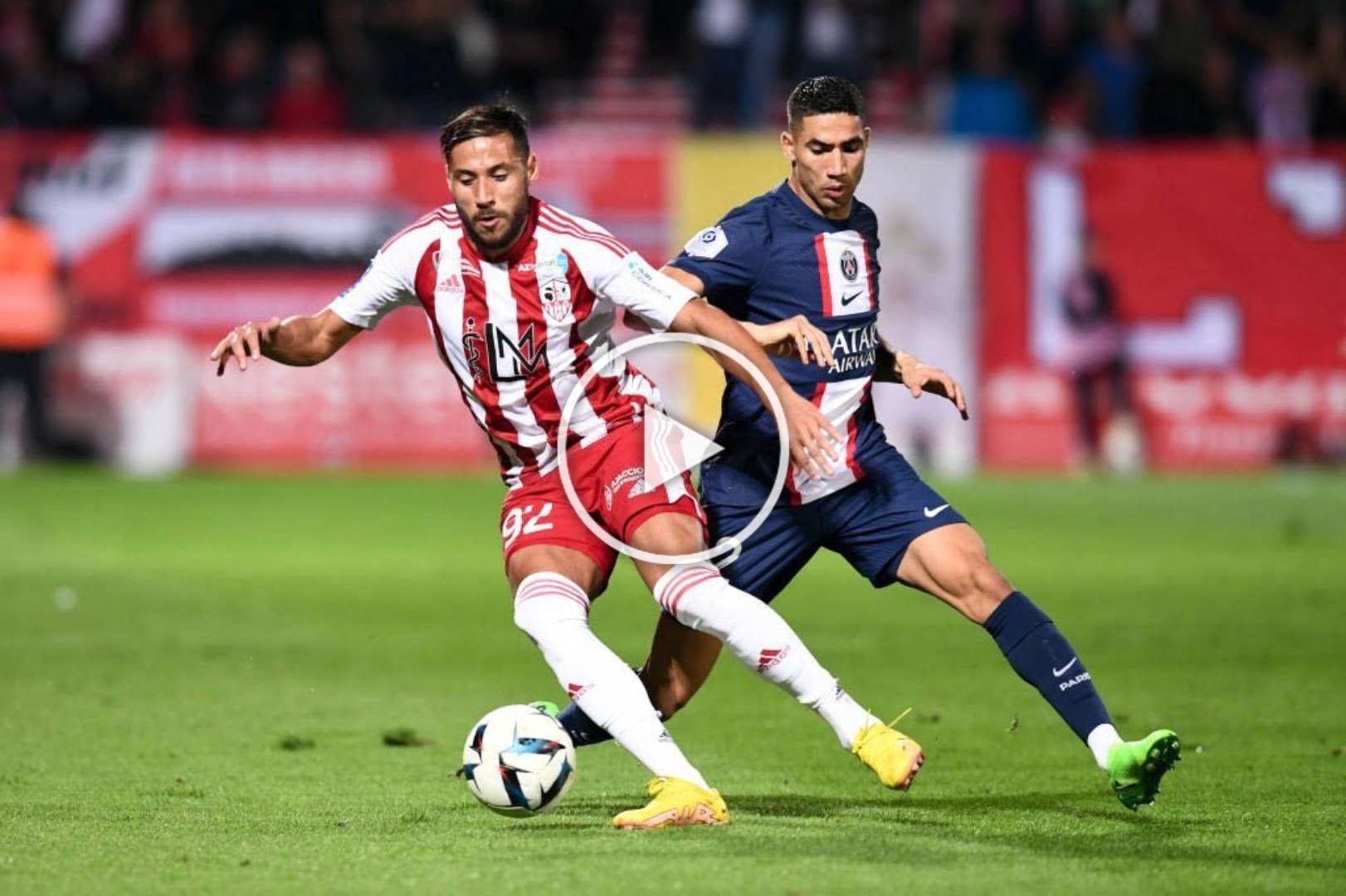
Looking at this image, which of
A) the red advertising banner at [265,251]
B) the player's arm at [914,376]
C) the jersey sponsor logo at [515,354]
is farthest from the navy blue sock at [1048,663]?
the red advertising banner at [265,251]

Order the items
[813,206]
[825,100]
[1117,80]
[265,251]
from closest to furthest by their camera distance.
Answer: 1. [825,100]
2. [813,206]
3. [265,251]
4. [1117,80]

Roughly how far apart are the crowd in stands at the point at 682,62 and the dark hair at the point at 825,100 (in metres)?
13.5

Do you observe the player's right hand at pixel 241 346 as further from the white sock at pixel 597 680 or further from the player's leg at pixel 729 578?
the player's leg at pixel 729 578

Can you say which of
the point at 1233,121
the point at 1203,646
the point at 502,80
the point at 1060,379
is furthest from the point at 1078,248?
the point at 1203,646

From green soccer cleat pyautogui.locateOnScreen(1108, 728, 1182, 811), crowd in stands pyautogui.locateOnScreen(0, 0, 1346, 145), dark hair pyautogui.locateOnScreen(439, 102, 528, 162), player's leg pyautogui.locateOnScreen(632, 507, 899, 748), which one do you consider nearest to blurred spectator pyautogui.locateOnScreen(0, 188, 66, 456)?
crowd in stands pyautogui.locateOnScreen(0, 0, 1346, 145)

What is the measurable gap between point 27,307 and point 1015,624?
1401 cm

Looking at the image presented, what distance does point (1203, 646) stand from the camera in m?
10.8

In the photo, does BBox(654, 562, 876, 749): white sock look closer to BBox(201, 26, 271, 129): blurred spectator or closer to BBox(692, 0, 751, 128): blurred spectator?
BBox(201, 26, 271, 129): blurred spectator

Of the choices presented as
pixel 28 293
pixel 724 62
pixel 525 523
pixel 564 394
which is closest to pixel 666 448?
pixel 564 394

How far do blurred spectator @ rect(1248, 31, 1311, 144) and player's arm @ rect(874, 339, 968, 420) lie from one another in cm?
1565

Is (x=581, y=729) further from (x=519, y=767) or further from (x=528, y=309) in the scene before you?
(x=528, y=309)

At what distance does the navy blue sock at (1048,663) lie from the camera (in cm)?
657

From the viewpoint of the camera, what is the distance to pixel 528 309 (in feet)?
21.7

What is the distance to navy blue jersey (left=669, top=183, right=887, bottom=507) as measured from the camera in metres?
6.99
